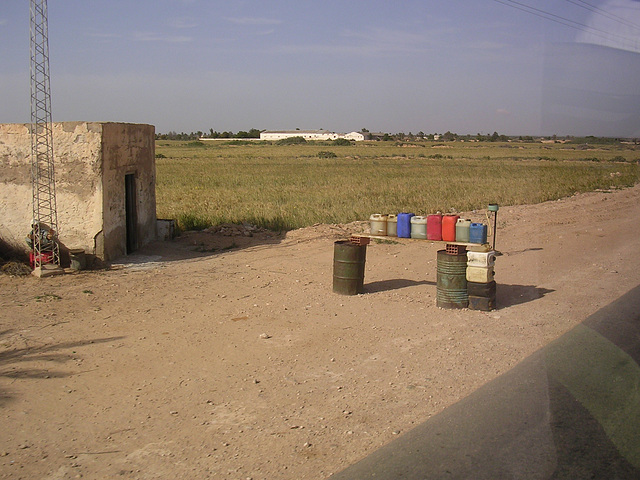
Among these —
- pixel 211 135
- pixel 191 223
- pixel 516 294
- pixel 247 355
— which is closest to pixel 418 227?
pixel 516 294

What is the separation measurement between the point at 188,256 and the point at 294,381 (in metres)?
7.28

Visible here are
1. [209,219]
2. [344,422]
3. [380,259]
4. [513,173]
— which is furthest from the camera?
[513,173]

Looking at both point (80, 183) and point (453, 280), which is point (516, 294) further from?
point (80, 183)

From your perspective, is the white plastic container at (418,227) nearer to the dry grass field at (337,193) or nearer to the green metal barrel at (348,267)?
the green metal barrel at (348,267)

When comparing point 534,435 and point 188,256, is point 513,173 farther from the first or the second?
point 534,435

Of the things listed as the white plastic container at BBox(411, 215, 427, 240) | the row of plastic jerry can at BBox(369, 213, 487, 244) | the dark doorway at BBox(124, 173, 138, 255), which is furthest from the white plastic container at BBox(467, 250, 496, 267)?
the dark doorway at BBox(124, 173, 138, 255)

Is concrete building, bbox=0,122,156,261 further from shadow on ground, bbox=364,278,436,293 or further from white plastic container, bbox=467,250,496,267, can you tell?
white plastic container, bbox=467,250,496,267

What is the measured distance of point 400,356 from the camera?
693 centimetres

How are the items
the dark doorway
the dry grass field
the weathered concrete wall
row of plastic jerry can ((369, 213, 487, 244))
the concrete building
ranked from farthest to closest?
the dry grass field, the dark doorway, the weathered concrete wall, the concrete building, row of plastic jerry can ((369, 213, 487, 244))

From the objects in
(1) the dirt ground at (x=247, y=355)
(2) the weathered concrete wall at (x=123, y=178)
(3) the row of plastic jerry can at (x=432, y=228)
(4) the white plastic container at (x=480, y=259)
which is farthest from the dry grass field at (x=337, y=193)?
(4) the white plastic container at (x=480, y=259)

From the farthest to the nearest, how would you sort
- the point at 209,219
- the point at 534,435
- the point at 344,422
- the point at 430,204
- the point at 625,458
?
the point at 430,204, the point at 209,219, the point at 344,422, the point at 534,435, the point at 625,458

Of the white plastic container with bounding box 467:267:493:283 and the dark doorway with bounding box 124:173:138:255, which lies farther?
the dark doorway with bounding box 124:173:138:255

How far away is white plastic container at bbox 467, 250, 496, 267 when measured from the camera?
8523 millimetres

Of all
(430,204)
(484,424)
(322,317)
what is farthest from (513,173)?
(484,424)
